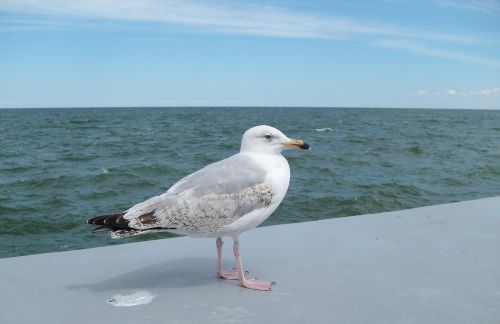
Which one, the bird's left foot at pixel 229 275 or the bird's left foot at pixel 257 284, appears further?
the bird's left foot at pixel 229 275

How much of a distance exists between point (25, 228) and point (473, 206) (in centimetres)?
1072

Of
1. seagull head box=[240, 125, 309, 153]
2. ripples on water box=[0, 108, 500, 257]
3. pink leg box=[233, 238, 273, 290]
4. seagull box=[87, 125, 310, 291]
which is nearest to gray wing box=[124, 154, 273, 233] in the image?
seagull box=[87, 125, 310, 291]

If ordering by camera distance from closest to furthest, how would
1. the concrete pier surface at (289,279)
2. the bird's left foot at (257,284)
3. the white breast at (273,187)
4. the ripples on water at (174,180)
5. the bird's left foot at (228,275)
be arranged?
the concrete pier surface at (289,279) → the bird's left foot at (257,284) → the white breast at (273,187) → the bird's left foot at (228,275) → the ripples on water at (174,180)

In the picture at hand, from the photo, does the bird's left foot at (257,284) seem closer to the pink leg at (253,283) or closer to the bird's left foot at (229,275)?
the pink leg at (253,283)

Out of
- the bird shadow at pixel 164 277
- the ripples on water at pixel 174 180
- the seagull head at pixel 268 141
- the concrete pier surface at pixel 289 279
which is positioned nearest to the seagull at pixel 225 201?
the seagull head at pixel 268 141

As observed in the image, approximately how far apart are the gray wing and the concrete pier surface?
34 centimetres

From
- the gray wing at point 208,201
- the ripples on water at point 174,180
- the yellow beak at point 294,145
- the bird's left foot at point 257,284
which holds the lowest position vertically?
the ripples on water at point 174,180

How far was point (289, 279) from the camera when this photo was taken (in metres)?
2.71

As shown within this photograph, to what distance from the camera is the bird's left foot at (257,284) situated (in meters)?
2.59

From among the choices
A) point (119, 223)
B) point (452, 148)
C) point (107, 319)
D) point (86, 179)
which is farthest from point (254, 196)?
point (452, 148)

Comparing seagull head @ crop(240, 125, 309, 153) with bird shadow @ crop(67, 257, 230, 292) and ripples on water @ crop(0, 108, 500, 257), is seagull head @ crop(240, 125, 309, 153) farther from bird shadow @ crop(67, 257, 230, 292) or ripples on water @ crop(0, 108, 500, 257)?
ripples on water @ crop(0, 108, 500, 257)

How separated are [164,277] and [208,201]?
1.65ft

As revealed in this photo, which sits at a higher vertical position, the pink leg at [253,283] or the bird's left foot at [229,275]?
the pink leg at [253,283]

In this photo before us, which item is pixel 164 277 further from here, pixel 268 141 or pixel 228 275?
pixel 268 141
